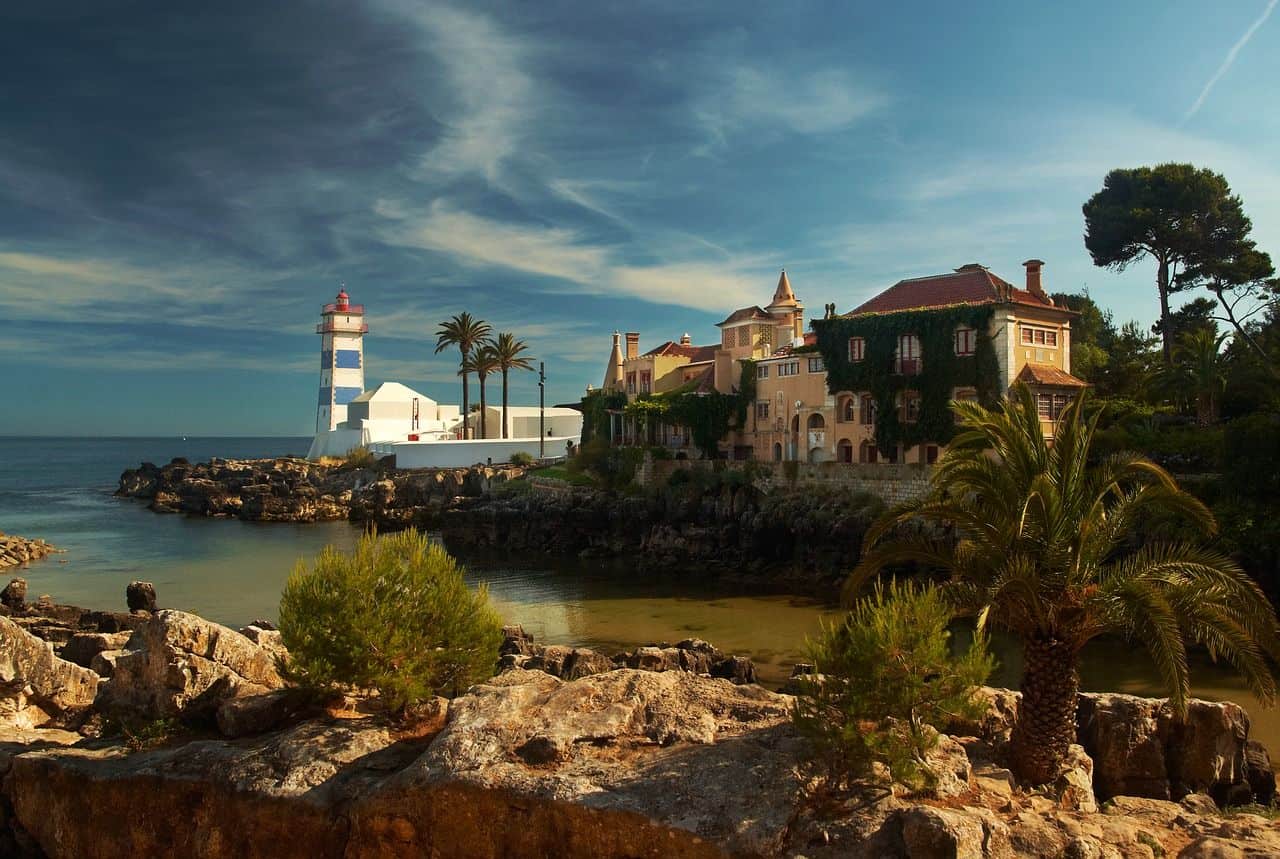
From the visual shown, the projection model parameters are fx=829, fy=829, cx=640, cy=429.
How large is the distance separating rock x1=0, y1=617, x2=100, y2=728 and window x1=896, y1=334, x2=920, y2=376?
39495mm

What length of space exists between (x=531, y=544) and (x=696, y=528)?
1131 centimetres

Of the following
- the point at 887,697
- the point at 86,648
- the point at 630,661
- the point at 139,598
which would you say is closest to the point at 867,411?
the point at 630,661

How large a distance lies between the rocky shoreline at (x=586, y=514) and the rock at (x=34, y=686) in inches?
1127

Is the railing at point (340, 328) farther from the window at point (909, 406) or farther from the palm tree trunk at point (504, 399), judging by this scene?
the window at point (909, 406)

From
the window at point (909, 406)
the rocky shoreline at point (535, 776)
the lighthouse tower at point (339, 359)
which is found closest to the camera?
the rocky shoreline at point (535, 776)

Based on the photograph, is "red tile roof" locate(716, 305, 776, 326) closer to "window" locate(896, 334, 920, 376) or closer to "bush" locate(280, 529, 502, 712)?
"window" locate(896, 334, 920, 376)

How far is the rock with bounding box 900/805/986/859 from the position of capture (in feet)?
28.4

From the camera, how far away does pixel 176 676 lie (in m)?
13.6

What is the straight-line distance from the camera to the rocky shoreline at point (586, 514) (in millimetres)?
41656

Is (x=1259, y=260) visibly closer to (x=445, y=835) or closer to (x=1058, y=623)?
(x=1058, y=623)

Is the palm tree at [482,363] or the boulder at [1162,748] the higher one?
the palm tree at [482,363]

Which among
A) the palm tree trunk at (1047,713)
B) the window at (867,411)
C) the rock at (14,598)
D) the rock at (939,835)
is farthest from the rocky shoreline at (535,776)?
the window at (867,411)

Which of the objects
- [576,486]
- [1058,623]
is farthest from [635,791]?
[576,486]

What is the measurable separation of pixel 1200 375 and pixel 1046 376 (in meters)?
6.46
